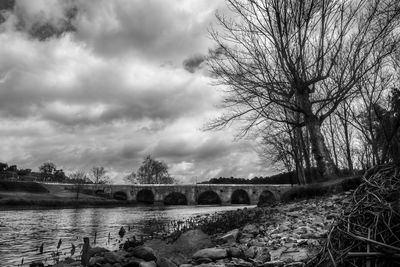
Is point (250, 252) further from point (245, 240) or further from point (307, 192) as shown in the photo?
point (307, 192)

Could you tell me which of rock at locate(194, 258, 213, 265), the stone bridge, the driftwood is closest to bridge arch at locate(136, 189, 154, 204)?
the stone bridge

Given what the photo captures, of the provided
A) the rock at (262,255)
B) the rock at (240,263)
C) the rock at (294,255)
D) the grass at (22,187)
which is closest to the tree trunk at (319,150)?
the rock at (262,255)

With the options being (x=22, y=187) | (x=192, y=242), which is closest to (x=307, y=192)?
(x=192, y=242)

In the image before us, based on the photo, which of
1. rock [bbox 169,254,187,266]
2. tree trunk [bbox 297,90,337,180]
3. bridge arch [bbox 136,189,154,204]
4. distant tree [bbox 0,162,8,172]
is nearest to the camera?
rock [bbox 169,254,187,266]

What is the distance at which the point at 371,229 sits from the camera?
163cm

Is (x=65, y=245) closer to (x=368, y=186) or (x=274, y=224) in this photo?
(x=274, y=224)

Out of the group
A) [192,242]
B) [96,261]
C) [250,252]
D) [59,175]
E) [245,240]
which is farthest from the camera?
[59,175]

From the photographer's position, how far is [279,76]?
12.1 m

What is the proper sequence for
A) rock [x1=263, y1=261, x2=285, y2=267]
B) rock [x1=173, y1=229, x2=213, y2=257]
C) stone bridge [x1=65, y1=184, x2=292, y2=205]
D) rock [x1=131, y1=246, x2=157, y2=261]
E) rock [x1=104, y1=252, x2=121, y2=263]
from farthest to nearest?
stone bridge [x1=65, y1=184, x2=292, y2=205] < rock [x1=173, y1=229, x2=213, y2=257] < rock [x1=104, y1=252, x2=121, y2=263] < rock [x1=131, y1=246, x2=157, y2=261] < rock [x1=263, y1=261, x2=285, y2=267]

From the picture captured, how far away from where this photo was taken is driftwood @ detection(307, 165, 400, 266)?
1.45 meters

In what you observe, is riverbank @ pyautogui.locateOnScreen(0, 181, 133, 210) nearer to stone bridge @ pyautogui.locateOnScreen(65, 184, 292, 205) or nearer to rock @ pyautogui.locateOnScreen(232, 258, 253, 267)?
stone bridge @ pyautogui.locateOnScreen(65, 184, 292, 205)

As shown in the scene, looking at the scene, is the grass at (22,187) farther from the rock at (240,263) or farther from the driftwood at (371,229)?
the driftwood at (371,229)

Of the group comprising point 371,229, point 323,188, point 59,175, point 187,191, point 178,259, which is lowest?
point 178,259

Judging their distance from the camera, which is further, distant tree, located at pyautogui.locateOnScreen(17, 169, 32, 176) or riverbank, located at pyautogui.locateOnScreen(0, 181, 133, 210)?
distant tree, located at pyautogui.locateOnScreen(17, 169, 32, 176)
